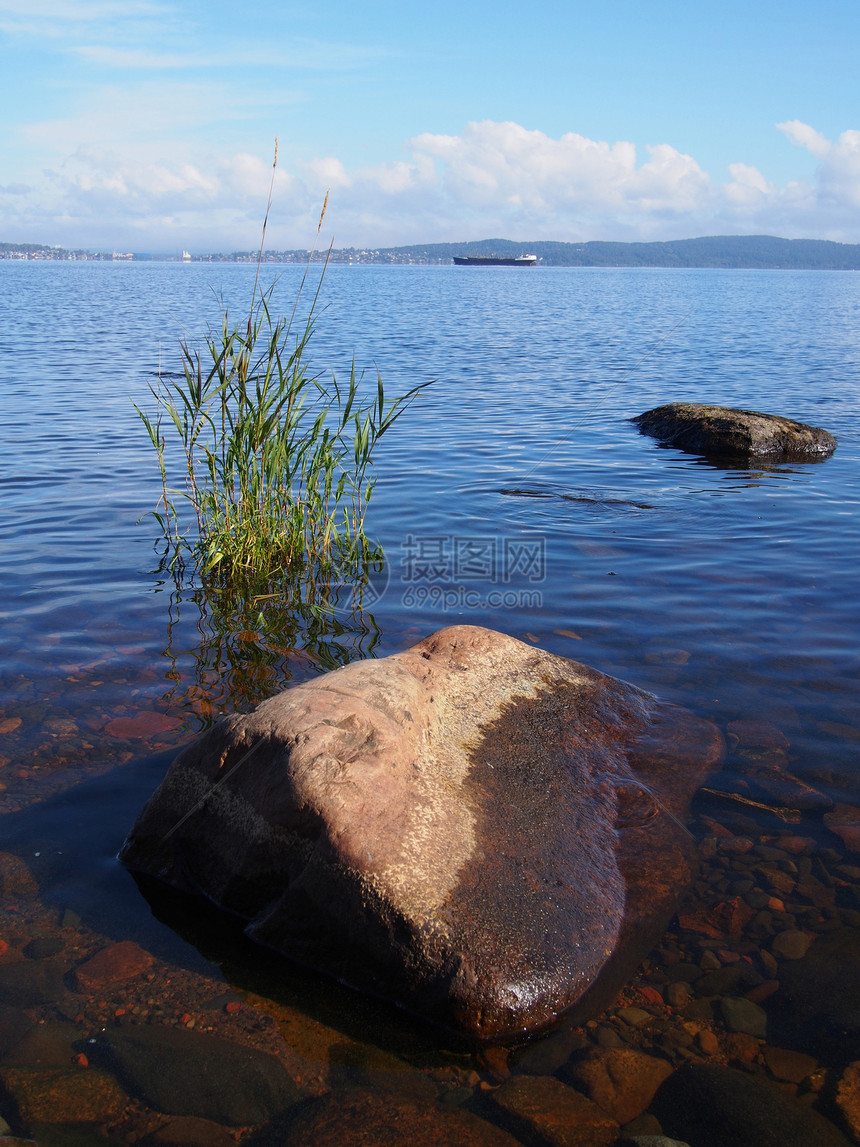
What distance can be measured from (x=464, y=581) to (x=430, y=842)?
167 inches

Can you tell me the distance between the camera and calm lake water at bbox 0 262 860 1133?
4.61m

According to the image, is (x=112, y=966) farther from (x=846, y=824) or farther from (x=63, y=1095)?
(x=846, y=824)

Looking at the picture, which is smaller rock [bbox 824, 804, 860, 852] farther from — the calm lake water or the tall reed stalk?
the tall reed stalk

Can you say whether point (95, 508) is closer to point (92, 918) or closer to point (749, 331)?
point (92, 918)

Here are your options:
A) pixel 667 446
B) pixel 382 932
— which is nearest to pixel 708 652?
pixel 382 932

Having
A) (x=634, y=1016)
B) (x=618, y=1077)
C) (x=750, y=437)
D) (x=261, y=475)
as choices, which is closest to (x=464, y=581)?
(x=261, y=475)

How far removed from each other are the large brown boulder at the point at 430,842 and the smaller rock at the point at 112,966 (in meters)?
0.35

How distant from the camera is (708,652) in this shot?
18.6 feet

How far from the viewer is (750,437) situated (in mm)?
11891

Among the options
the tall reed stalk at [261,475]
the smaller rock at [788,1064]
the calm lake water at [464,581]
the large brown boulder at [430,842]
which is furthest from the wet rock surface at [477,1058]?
the tall reed stalk at [261,475]

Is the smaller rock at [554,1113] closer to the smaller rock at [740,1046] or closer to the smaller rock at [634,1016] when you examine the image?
the smaller rock at [634,1016]

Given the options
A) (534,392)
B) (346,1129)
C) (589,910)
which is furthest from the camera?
(534,392)

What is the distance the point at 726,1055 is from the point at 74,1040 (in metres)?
2.19

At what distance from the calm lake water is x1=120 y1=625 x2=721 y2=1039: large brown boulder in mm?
474
